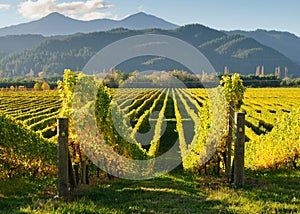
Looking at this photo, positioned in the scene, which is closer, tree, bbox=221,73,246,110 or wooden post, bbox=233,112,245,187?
wooden post, bbox=233,112,245,187

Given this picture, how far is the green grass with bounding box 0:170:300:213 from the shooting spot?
5.52m

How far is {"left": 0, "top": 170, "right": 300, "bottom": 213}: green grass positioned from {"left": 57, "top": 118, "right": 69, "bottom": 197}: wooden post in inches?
8.5

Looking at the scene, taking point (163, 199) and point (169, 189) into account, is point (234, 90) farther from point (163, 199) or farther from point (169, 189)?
point (163, 199)

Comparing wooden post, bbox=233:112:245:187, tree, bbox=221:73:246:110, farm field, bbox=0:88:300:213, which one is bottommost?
farm field, bbox=0:88:300:213

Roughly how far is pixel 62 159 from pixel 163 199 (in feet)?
5.62

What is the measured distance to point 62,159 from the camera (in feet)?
21.3

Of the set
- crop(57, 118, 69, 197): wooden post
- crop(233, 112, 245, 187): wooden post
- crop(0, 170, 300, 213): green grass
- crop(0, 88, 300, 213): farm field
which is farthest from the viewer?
crop(233, 112, 245, 187): wooden post

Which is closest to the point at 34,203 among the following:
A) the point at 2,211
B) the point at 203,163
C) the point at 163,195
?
the point at 2,211

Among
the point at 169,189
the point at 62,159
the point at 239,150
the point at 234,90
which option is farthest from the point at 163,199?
the point at 234,90

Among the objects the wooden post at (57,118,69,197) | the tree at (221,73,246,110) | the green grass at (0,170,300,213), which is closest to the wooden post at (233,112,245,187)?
the green grass at (0,170,300,213)

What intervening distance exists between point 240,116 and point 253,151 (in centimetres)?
736

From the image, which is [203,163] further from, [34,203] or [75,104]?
[34,203]

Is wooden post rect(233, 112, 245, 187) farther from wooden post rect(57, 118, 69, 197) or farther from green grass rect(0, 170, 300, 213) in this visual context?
wooden post rect(57, 118, 69, 197)

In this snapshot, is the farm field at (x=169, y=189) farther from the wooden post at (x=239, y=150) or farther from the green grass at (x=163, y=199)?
the wooden post at (x=239, y=150)
